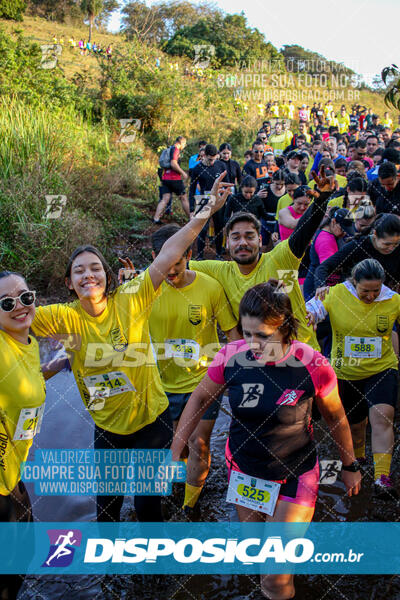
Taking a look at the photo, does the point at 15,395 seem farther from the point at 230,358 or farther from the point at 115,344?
the point at 230,358

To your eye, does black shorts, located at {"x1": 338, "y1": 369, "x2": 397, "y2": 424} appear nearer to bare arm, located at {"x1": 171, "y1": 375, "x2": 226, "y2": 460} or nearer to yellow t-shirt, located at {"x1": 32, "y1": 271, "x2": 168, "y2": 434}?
bare arm, located at {"x1": 171, "y1": 375, "x2": 226, "y2": 460}

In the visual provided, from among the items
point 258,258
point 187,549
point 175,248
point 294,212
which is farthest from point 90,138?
point 187,549

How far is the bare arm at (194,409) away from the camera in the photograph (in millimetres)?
2678

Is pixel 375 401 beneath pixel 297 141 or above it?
beneath

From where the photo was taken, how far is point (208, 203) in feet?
10.3

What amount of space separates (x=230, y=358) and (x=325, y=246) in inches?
124

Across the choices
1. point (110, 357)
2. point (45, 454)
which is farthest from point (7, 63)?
point (110, 357)

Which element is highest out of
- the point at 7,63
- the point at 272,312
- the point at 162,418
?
the point at 7,63

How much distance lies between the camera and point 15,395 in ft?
7.80

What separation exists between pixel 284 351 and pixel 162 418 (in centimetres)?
100

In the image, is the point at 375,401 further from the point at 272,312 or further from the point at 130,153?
the point at 130,153

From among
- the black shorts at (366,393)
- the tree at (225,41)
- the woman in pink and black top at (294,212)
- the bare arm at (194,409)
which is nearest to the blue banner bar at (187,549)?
the bare arm at (194,409)

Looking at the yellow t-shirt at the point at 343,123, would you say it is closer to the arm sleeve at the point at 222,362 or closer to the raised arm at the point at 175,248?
the raised arm at the point at 175,248

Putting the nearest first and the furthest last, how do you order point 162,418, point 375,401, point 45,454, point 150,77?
point 162,418 → point 375,401 → point 45,454 → point 150,77
